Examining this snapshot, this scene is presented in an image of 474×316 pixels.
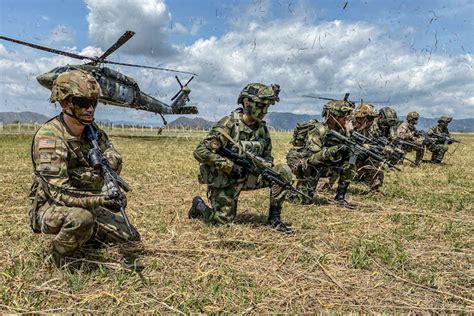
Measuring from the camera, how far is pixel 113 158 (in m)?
4.19

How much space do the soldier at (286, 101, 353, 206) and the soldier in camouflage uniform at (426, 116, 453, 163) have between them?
10392 millimetres

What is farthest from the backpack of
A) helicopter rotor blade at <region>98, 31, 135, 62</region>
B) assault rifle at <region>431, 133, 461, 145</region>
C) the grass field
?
helicopter rotor blade at <region>98, 31, 135, 62</region>

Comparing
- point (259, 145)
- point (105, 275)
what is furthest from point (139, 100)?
point (105, 275)

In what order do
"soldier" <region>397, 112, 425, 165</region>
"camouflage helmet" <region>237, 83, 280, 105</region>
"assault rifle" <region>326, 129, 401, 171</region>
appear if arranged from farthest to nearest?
"soldier" <region>397, 112, 425, 165</region> < "assault rifle" <region>326, 129, 401, 171</region> < "camouflage helmet" <region>237, 83, 280, 105</region>

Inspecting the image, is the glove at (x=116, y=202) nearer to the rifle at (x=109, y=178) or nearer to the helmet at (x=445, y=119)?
the rifle at (x=109, y=178)

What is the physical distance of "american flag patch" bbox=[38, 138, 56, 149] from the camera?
381cm

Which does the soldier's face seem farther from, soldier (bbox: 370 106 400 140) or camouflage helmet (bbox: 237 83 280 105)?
soldier (bbox: 370 106 400 140)

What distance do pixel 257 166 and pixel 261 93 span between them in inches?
38.6

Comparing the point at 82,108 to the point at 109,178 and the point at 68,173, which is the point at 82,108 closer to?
the point at 68,173

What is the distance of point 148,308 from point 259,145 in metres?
3.04

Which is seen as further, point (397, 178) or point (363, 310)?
point (397, 178)

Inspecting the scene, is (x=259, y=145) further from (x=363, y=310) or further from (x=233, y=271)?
(x=363, y=310)

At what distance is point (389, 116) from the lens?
39.2ft

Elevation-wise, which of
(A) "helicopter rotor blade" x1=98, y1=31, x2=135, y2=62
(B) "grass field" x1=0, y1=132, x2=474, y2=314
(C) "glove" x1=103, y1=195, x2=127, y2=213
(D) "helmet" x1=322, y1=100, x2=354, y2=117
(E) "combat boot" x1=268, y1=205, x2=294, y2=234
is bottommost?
(B) "grass field" x1=0, y1=132, x2=474, y2=314
